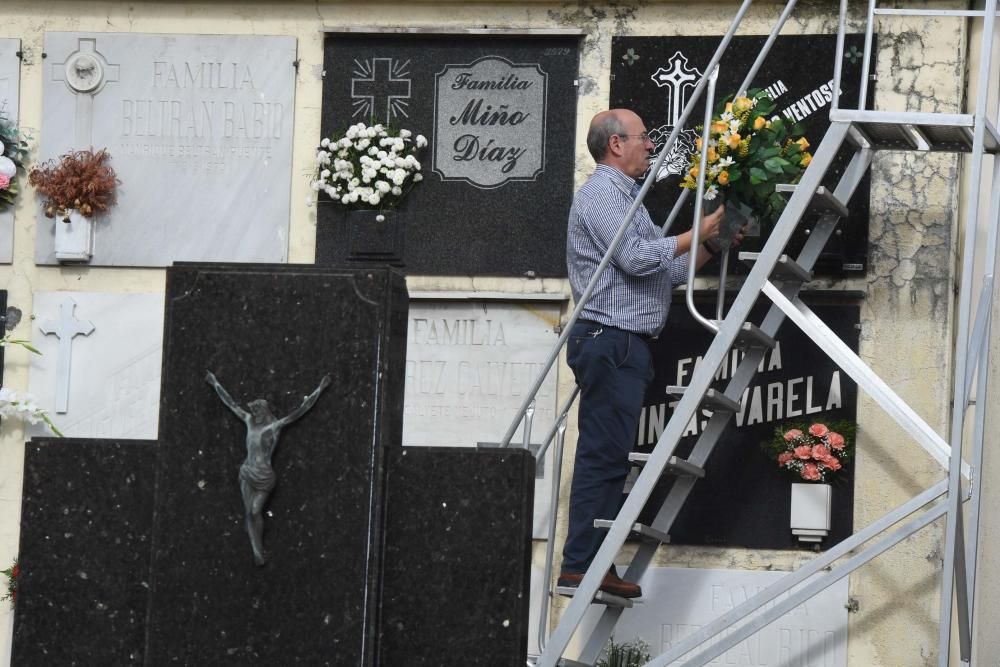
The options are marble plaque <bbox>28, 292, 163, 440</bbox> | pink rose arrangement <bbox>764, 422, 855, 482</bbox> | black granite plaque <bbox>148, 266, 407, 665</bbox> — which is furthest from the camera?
marble plaque <bbox>28, 292, 163, 440</bbox>

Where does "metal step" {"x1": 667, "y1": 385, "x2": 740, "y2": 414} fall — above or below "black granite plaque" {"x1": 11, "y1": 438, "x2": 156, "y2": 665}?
above

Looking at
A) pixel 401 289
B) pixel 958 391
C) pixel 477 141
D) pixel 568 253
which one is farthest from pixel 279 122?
pixel 958 391

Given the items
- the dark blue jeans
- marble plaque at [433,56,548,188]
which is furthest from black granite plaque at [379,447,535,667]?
marble plaque at [433,56,548,188]

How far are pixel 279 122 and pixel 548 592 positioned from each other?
2.54 m

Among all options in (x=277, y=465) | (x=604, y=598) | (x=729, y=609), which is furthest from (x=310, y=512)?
(x=729, y=609)

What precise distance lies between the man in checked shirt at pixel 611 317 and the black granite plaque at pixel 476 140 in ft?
2.44

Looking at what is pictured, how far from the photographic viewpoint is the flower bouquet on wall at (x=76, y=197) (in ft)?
24.7

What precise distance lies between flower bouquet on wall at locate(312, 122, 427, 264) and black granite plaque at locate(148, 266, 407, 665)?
8.88ft

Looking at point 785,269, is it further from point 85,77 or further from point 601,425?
point 85,77

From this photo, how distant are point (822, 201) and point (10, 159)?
376 cm

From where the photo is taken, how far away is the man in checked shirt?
624cm

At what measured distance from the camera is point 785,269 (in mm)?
6211

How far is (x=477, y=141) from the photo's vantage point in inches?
293

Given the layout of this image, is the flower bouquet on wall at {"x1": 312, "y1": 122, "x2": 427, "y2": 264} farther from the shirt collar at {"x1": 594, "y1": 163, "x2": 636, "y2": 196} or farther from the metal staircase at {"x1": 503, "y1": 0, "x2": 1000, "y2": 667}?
the metal staircase at {"x1": 503, "y1": 0, "x2": 1000, "y2": 667}
